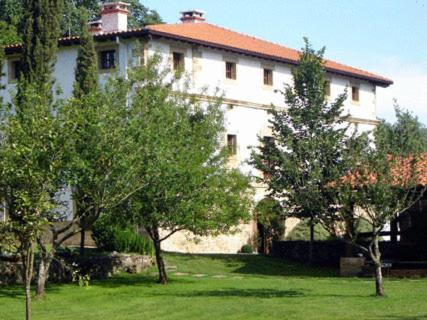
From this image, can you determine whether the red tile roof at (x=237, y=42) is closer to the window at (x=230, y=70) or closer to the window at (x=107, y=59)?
the window at (x=230, y=70)

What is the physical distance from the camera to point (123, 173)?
23734mm

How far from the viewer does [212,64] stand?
139 ft

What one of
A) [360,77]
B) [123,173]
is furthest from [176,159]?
[360,77]

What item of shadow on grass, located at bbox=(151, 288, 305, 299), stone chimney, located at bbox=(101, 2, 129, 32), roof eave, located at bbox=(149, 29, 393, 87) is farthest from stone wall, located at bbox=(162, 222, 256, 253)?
shadow on grass, located at bbox=(151, 288, 305, 299)

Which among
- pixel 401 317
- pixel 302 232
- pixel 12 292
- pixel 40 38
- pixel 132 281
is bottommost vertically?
pixel 401 317

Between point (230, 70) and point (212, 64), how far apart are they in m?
1.52

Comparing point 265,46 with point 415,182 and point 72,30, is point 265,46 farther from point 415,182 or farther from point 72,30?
point 415,182

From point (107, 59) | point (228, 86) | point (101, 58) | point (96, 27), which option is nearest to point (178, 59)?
point (107, 59)

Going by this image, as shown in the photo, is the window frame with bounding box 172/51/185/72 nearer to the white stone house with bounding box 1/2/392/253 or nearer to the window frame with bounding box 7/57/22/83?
the white stone house with bounding box 1/2/392/253

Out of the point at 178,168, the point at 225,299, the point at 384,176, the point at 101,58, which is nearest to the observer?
the point at 384,176

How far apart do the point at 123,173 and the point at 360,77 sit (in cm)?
2962

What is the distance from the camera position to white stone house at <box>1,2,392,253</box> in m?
39.4

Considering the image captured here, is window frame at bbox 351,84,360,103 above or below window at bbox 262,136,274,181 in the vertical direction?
above

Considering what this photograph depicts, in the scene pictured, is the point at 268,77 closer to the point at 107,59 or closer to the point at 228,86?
the point at 228,86
